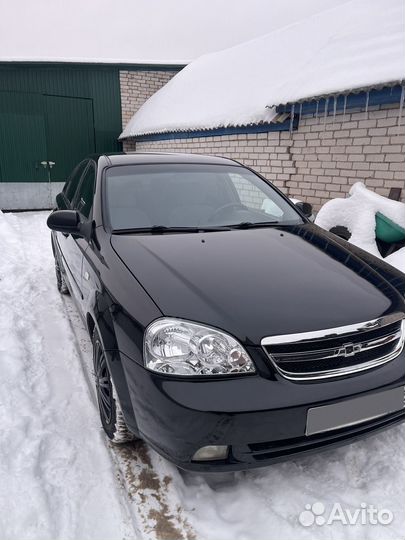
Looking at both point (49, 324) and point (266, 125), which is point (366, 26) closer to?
point (266, 125)

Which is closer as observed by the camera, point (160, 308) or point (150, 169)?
point (160, 308)

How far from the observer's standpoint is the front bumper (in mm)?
1530

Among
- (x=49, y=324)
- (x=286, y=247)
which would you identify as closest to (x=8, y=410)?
(x=49, y=324)

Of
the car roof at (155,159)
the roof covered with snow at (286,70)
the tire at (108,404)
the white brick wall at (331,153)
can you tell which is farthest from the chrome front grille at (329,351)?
the roof covered with snow at (286,70)

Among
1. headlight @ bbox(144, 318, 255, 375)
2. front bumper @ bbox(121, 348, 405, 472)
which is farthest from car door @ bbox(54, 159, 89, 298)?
front bumper @ bbox(121, 348, 405, 472)

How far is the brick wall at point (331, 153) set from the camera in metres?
4.82

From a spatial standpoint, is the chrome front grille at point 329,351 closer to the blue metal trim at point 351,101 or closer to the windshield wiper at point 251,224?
the windshield wiper at point 251,224

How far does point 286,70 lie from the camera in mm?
7012

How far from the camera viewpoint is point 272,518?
5.62 feet

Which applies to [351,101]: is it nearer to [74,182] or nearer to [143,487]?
[74,182]

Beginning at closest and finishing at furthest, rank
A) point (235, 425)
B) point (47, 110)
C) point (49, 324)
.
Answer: point (235, 425) → point (49, 324) → point (47, 110)

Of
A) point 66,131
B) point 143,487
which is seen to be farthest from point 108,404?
point 66,131

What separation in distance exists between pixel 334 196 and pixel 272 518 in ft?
15.6

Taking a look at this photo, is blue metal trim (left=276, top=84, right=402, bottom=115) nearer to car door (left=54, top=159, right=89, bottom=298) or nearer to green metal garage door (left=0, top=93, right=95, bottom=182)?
car door (left=54, top=159, right=89, bottom=298)
